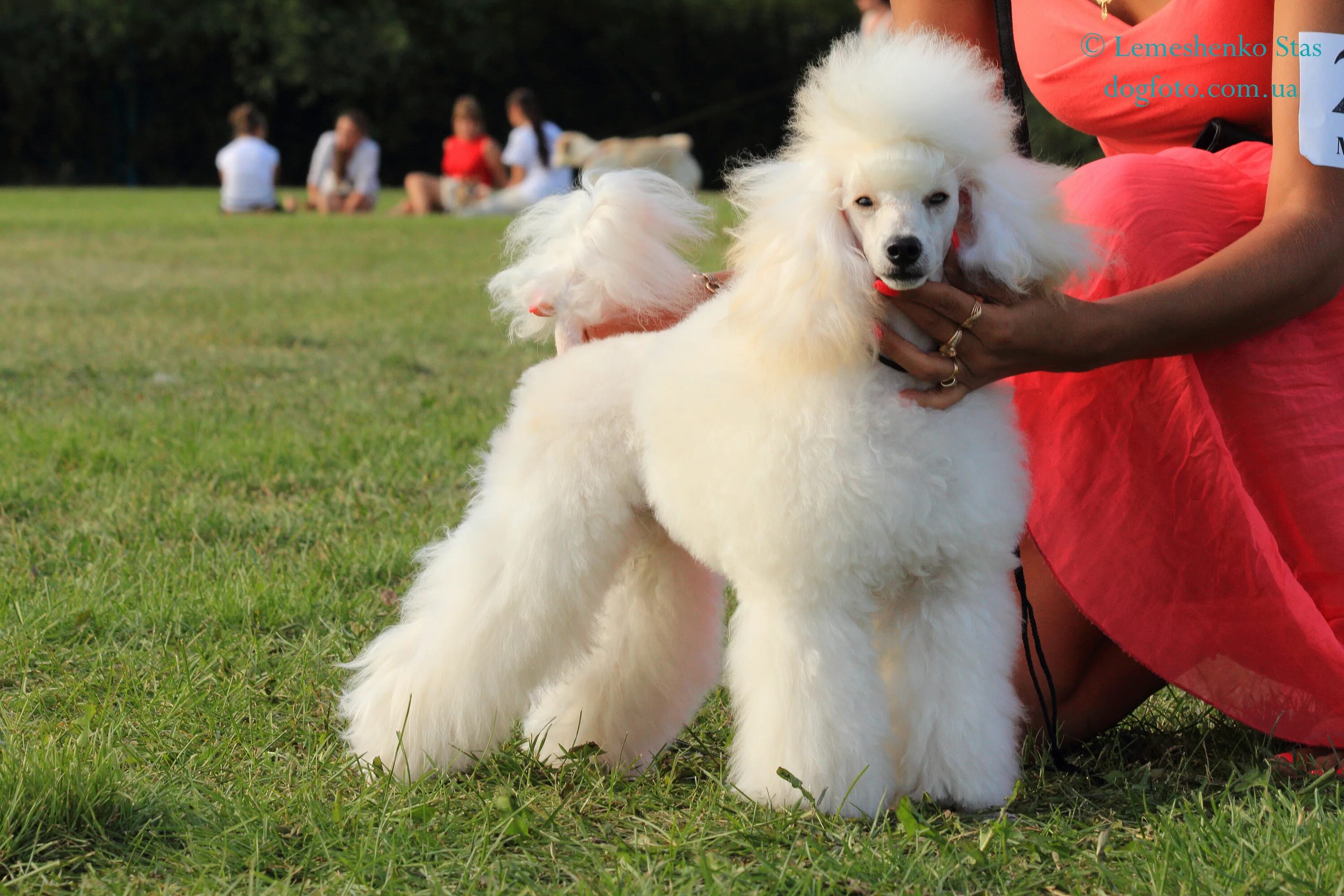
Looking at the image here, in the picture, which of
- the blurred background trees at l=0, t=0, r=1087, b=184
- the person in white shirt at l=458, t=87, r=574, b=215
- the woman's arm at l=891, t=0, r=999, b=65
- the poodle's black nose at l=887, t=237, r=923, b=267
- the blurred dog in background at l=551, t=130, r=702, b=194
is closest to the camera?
the poodle's black nose at l=887, t=237, r=923, b=267

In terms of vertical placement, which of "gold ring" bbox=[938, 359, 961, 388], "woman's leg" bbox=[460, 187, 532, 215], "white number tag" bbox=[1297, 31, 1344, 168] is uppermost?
"white number tag" bbox=[1297, 31, 1344, 168]

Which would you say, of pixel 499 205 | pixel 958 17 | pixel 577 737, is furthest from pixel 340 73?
pixel 577 737

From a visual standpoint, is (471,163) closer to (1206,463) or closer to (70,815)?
(1206,463)

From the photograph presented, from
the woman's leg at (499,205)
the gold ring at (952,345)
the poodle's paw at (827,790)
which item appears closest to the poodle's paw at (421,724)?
the poodle's paw at (827,790)

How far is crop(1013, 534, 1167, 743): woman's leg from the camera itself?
86.6 inches

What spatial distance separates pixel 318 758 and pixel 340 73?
2776 centimetres

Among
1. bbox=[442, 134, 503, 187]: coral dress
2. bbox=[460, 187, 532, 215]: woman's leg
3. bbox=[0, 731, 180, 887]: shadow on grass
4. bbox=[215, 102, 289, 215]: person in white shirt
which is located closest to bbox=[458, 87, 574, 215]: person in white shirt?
bbox=[460, 187, 532, 215]: woman's leg

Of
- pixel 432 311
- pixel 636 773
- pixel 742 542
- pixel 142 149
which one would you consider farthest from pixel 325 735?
pixel 142 149

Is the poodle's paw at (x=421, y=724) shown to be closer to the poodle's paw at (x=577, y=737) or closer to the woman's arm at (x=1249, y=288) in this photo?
the poodle's paw at (x=577, y=737)

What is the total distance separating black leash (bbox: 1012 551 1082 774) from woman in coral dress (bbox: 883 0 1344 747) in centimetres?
6

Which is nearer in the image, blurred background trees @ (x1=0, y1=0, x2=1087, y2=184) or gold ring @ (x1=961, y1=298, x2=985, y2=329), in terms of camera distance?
gold ring @ (x1=961, y1=298, x2=985, y2=329)

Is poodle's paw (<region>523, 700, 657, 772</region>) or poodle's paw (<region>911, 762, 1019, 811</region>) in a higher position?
poodle's paw (<region>911, 762, 1019, 811</region>)

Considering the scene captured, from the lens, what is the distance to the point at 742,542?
1.75 metres

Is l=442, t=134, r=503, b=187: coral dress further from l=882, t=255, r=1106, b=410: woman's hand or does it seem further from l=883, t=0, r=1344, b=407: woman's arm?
l=882, t=255, r=1106, b=410: woman's hand
